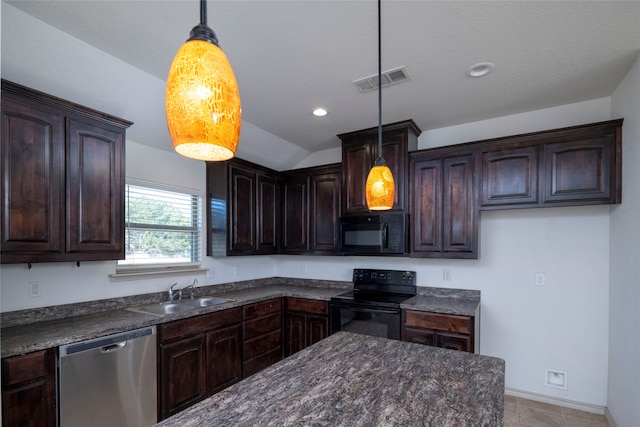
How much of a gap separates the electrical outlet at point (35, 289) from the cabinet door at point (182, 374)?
89 centimetres

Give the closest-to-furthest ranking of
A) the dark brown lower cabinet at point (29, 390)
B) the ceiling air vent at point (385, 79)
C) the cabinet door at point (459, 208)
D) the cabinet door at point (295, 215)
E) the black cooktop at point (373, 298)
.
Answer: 1. the dark brown lower cabinet at point (29, 390)
2. the ceiling air vent at point (385, 79)
3. the cabinet door at point (459, 208)
4. the black cooktop at point (373, 298)
5. the cabinet door at point (295, 215)

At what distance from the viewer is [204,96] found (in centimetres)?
79

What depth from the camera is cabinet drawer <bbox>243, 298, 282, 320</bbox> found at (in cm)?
308

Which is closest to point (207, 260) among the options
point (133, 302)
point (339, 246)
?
point (133, 302)

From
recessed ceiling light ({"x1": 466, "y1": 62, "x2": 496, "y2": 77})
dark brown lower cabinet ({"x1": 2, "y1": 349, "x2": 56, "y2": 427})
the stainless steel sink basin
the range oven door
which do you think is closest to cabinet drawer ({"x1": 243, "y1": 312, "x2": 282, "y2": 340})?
the stainless steel sink basin

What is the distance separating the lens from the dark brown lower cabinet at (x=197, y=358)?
7.66ft

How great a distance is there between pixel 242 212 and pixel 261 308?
3.47ft

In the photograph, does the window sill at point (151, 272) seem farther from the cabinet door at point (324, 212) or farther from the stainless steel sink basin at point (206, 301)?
the cabinet door at point (324, 212)

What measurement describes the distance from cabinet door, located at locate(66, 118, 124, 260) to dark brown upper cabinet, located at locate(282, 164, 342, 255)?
1.98 m

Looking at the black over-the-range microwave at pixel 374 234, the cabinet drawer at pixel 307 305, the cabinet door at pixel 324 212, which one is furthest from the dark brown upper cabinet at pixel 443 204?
the cabinet drawer at pixel 307 305

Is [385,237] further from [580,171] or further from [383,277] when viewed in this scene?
[580,171]

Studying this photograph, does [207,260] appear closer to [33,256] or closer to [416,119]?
[33,256]

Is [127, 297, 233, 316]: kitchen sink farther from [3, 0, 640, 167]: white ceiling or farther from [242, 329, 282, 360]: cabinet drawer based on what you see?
[3, 0, 640, 167]: white ceiling

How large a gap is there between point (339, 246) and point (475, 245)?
1.39 metres
